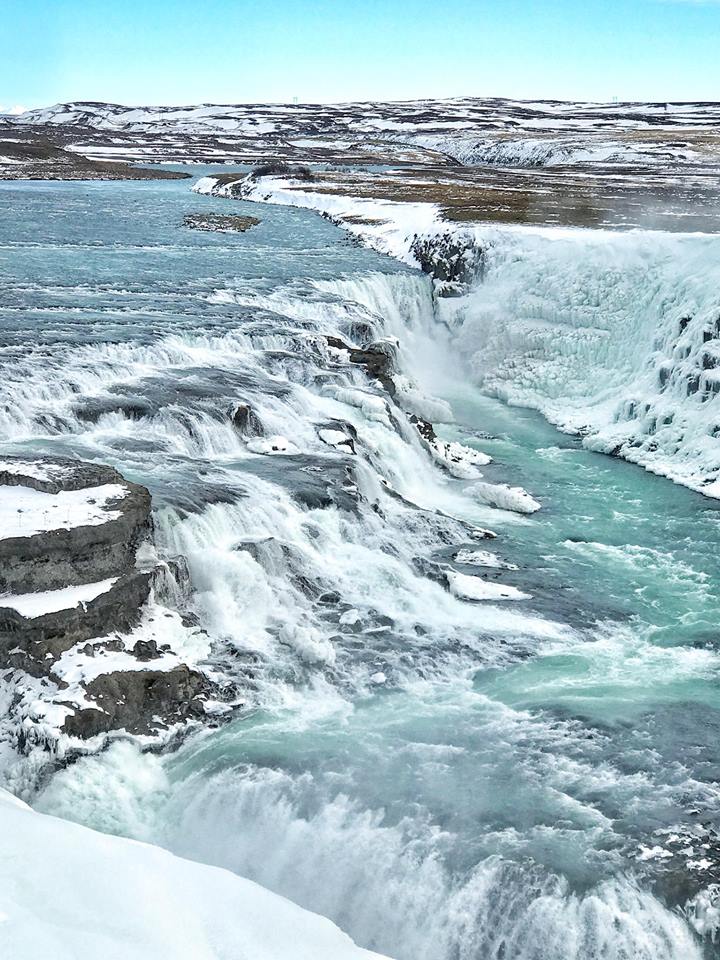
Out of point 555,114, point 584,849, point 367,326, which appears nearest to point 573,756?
point 584,849

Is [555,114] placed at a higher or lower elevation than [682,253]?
higher

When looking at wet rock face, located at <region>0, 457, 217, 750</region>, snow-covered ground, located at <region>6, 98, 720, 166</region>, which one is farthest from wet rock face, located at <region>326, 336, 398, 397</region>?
snow-covered ground, located at <region>6, 98, 720, 166</region>

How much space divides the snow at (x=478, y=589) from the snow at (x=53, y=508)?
576 cm

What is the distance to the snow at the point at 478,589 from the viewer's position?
1661 centimetres

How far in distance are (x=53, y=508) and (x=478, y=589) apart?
7141 millimetres

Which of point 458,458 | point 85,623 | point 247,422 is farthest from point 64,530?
point 458,458

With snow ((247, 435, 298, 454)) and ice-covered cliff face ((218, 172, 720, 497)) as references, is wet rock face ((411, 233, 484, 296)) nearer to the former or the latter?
ice-covered cliff face ((218, 172, 720, 497))

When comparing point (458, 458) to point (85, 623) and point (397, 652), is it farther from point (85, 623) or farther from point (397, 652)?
point (85, 623)

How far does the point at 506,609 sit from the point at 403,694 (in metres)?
3.43

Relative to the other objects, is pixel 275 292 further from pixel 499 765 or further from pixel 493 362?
pixel 499 765

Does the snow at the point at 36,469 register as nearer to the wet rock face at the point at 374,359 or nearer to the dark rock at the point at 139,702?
the dark rock at the point at 139,702

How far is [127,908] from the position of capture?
6617 mm

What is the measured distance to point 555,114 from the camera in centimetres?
16200

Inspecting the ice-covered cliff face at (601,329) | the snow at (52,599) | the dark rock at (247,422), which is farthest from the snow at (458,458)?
the snow at (52,599)
